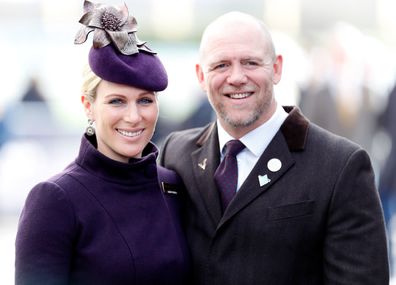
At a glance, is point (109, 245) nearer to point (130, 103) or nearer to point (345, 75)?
point (130, 103)

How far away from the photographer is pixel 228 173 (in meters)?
3.97

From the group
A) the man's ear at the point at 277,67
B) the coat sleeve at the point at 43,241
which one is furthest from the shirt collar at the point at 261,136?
the coat sleeve at the point at 43,241

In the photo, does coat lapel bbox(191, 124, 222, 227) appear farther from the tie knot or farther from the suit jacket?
the tie knot

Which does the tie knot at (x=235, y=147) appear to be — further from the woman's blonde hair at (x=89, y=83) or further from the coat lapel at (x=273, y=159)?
the woman's blonde hair at (x=89, y=83)

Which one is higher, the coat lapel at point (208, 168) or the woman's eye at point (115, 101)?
the woman's eye at point (115, 101)

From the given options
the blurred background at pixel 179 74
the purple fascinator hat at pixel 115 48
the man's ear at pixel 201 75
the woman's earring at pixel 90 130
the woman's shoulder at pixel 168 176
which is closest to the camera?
the purple fascinator hat at pixel 115 48

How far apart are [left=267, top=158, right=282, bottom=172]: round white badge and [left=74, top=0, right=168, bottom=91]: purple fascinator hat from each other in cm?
61

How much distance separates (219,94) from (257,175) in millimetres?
441

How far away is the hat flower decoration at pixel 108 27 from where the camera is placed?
3.63 m

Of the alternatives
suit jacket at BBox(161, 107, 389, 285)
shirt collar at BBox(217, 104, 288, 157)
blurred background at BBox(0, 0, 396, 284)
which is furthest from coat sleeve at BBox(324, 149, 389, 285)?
blurred background at BBox(0, 0, 396, 284)

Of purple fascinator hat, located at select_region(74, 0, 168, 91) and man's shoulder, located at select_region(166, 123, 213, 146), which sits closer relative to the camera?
purple fascinator hat, located at select_region(74, 0, 168, 91)

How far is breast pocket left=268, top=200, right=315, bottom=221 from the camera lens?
3.74 metres

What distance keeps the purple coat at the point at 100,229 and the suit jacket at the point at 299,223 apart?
18 cm

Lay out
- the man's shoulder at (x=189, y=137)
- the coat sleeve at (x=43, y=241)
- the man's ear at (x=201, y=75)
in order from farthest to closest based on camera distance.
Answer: the man's shoulder at (x=189, y=137), the man's ear at (x=201, y=75), the coat sleeve at (x=43, y=241)
